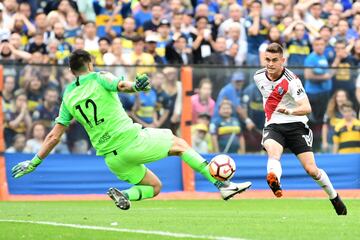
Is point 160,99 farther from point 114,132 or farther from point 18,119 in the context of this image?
point 114,132

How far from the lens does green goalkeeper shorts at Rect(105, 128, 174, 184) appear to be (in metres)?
11.9

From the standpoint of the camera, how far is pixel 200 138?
19078 millimetres

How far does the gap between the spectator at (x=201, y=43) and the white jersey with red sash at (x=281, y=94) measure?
25.8ft

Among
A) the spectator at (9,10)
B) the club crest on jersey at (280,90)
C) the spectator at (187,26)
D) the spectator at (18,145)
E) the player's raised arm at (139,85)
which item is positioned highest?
the spectator at (9,10)

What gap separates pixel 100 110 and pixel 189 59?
9.35 meters

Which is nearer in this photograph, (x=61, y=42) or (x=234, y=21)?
(x=61, y=42)

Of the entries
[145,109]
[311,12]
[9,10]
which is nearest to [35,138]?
[145,109]

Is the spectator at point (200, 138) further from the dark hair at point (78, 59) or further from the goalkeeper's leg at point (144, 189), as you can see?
the dark hair at point (78, 59)

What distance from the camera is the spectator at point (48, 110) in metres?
18.5

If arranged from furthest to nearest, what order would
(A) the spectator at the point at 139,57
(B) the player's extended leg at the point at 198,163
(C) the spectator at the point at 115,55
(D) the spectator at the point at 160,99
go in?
(A) the spectator at the point at 139,57
(C) the spectator at the point at 115,55
(D) the spectator at the point at 160,99
(B) the player's extended leg at the point at 198,163

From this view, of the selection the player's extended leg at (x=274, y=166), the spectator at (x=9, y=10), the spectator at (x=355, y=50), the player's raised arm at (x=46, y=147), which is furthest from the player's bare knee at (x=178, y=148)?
the spectator at (x=355, y=50)

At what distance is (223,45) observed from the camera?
21.1 m

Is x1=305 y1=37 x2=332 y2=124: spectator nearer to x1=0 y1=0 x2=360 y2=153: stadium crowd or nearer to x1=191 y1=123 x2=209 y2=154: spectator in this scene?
x1=0 y1=0 x2=360 y2=153: stadium crowd

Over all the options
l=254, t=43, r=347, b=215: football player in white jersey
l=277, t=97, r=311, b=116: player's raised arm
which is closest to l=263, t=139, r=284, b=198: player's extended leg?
l=254, t=43, r=347, b=215: football player in white jersey
